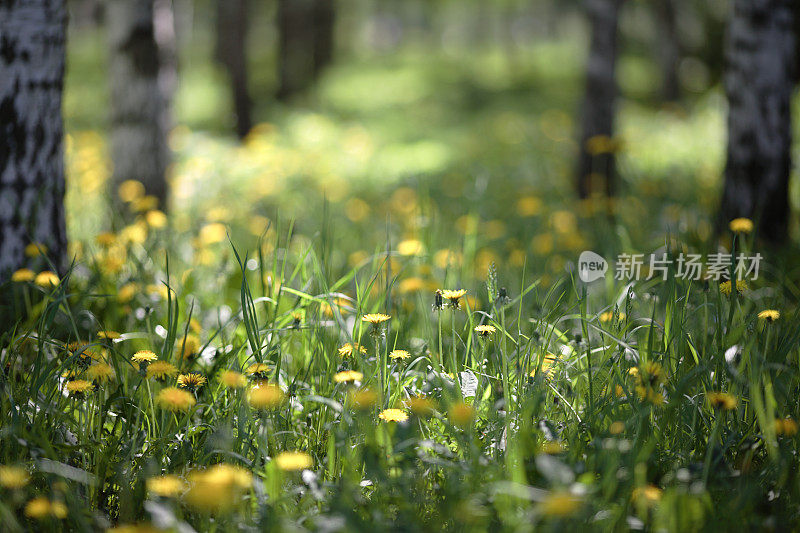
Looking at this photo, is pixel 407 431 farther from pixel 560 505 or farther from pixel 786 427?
pixel 786 427

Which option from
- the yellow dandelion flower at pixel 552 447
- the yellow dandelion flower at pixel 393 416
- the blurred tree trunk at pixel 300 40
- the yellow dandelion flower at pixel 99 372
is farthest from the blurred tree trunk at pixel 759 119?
the blurred tree trunk at pixel 300 40

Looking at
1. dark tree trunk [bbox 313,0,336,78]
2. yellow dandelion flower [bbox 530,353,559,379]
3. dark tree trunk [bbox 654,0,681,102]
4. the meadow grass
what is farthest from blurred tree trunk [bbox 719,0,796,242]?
dark tree trunk [bbox 313,0,336,78]

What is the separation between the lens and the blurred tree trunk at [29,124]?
2.54 meters

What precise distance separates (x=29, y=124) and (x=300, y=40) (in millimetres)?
13982

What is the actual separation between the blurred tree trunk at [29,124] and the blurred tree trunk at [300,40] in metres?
12.8

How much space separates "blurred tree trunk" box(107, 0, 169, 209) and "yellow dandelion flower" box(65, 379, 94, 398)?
11.2 feet

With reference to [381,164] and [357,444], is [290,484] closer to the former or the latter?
[357,444]

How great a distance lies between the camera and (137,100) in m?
5.04

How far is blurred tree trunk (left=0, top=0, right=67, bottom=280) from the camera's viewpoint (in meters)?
2.54

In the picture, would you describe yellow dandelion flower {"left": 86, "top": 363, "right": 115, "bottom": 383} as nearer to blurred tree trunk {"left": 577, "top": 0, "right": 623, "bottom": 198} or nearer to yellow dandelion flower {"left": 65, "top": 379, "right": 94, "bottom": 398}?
yellow dandelion flower {"left": 65, "top": 379, "right": 94, "bottom": 398}

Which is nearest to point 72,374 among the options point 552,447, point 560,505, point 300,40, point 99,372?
point 99,372

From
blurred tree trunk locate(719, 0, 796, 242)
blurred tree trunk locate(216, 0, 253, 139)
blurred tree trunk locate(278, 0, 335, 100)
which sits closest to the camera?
blurred tree trunk locate(719, 0, 796, 242)

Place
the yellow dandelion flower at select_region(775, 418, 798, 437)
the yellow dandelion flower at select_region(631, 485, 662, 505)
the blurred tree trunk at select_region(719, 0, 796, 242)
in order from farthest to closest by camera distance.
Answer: the blurred tree trunk at select_region(719, 0, 796, 242) < the yellow dandelion flower at select_region(775, 418, 798, 437) < the yellow dandelion flower at select_region(631, 485, 662, 505)

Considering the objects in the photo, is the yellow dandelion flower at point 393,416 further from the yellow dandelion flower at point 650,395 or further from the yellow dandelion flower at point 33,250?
the yellow dandelion flower at point 33,250
